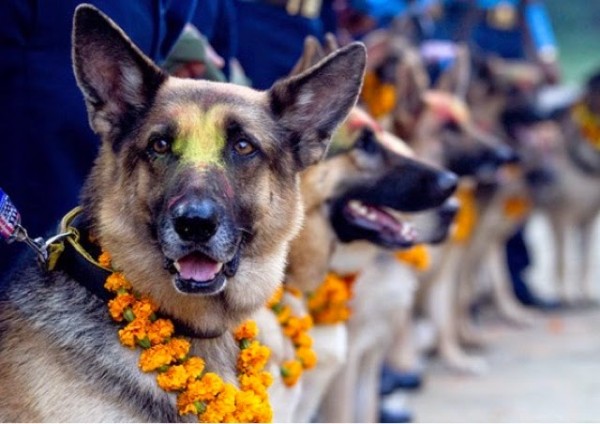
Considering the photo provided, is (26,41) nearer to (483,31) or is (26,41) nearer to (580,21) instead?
(483,31)

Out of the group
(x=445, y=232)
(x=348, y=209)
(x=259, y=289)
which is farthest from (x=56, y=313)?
(x=445, y=232)

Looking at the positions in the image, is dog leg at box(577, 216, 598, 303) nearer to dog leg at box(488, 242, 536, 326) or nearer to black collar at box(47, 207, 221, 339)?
dog leg at box(488, 242, 536, 326)

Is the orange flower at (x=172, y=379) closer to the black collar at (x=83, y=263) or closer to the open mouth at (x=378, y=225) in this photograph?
the black collar at (x=83, y=263)

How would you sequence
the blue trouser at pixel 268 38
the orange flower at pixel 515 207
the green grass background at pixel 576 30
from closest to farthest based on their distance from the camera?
1. the blue trouser at pixel 268 38
2. the orange flower at pixel 515 207
3. the green grass background at pixel 576 30

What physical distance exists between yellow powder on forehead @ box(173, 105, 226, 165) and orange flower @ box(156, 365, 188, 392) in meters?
0.57

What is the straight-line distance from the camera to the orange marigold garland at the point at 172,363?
2742 mm

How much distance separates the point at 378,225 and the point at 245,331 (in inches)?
55.4

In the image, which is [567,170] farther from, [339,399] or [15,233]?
[15,233]

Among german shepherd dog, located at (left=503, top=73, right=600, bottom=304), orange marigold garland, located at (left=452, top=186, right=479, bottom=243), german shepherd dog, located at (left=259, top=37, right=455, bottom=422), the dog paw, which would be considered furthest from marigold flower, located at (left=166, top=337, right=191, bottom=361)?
german shepherd dog, located at (left=503, top=73, right=600, bottom=304)

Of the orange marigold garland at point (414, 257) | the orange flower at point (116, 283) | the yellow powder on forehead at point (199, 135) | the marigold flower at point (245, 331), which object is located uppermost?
the yellow powder on forehead at point (199, 135)

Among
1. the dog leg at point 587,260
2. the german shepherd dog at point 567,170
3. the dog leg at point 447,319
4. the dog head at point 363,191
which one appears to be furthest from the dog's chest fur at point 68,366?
the dog leg at point 587,260

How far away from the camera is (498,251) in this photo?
830cm

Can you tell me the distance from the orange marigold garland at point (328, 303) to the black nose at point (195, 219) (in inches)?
60.0

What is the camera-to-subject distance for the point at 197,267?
272cm
